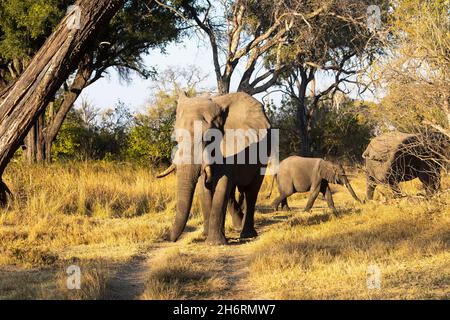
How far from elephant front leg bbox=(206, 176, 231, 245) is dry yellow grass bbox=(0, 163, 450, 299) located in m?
0.22

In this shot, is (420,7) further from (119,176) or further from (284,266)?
(119,176)

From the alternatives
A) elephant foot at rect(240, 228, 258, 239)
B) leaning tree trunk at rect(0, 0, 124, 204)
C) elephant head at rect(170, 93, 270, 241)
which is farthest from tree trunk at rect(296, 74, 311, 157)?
leaning tree trunk at rect(0, 0, 124, 204)

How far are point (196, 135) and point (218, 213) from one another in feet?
3.78

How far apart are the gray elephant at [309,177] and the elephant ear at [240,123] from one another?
4439mm

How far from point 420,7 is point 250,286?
609cm

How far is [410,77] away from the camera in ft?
31.9

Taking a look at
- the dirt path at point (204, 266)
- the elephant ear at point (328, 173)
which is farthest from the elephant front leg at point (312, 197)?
the dirt path at point (204, 266)

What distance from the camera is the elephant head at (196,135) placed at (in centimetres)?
898

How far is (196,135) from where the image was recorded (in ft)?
29.5

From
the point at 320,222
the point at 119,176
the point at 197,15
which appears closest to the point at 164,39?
the point at 197,15

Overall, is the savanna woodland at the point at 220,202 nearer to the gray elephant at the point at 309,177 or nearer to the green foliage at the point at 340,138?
the gray elephant at the point at 309,177

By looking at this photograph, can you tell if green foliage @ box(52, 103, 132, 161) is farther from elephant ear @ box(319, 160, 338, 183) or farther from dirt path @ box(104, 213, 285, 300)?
dirt path @ box(104, 213, 285, 300)

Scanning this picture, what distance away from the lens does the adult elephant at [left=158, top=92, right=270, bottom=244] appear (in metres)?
8.99

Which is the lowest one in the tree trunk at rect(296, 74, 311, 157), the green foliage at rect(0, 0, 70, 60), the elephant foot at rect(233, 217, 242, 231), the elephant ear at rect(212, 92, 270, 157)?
Answer: the elephant foot at rect(233, 217, 242, 231)
